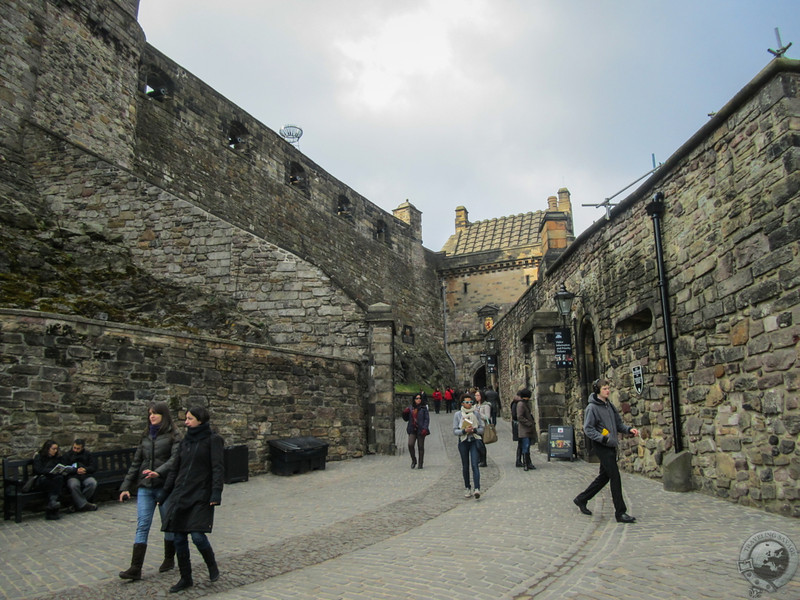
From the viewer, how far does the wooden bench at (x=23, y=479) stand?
649 centimetres

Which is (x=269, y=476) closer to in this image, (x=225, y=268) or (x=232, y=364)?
(x=232, y=364)

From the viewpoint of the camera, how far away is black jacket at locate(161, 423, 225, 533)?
4.33 m

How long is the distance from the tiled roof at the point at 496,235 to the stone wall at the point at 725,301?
3081cm

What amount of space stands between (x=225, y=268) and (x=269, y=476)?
5.52 meters

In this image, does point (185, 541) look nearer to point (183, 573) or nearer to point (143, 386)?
point (183, 573)

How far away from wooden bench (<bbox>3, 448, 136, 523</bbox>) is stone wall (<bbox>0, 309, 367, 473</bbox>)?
0.92ft

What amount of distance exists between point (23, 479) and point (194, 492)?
3647 mm

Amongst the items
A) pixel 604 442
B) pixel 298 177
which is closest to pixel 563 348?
pixel 604 442

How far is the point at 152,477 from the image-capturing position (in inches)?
183

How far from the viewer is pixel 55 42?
14.3 m

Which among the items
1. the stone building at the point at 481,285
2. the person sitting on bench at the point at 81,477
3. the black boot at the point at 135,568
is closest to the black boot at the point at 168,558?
the black boot at the point at 135,568

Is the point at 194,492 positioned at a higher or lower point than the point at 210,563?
higher

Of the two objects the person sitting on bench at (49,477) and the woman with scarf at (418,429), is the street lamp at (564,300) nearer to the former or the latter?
the woman with scarf at (418,429)

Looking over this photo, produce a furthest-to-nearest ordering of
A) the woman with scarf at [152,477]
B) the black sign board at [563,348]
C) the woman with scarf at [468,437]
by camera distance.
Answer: the black sign board at [563,348], the woman with scarf at [468,437], the woman with scarf at [152,477]
